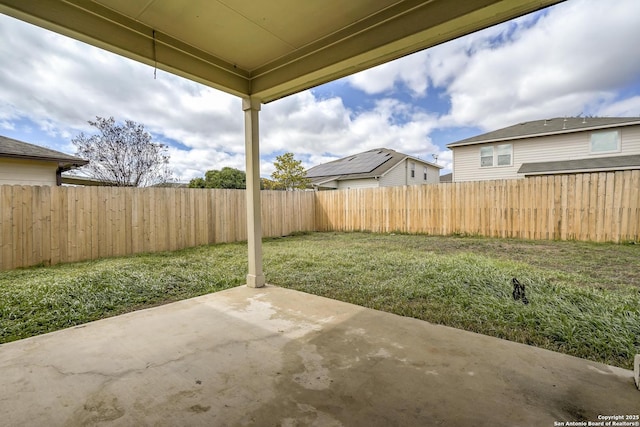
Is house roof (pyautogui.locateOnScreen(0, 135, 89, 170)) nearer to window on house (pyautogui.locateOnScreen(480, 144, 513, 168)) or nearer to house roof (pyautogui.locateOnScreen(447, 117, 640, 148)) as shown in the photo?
house roof (pyautogui.locateOnScreen(447, 117, 640, 148))

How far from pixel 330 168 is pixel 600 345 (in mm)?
16422

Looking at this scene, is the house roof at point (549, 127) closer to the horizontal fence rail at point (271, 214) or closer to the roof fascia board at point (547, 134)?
the roof fascia board at point (547, 134)

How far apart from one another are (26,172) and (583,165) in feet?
54.0

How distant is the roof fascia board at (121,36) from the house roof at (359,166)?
11.7 meters

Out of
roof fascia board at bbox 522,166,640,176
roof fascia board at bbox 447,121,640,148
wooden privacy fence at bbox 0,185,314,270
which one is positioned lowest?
wooden privacy fence at bbox 0,185,314,270

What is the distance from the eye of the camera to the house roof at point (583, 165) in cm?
855

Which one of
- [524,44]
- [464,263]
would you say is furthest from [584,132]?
[464,263]

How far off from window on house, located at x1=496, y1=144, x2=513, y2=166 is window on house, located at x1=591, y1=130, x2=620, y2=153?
242cm

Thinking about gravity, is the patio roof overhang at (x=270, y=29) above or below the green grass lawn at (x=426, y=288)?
above

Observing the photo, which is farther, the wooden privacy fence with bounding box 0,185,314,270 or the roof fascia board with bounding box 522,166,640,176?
the roof fascia board with bounding box 522,166,640,176

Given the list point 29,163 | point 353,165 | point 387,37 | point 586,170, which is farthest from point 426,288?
point 353,165

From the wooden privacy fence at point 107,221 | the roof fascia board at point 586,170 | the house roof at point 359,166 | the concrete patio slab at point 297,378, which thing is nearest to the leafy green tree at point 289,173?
the house roof at point 359,166

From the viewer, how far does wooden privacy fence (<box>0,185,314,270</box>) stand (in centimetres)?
452

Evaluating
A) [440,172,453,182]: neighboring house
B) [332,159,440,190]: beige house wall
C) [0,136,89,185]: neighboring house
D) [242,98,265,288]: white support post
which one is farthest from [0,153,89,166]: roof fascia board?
[440,172,453,182]: neighboring house
